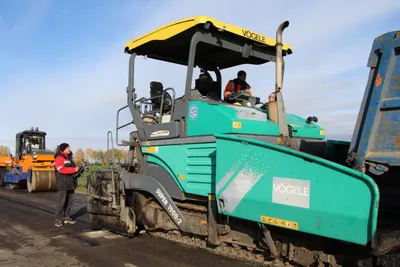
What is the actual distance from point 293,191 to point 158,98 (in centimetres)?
302

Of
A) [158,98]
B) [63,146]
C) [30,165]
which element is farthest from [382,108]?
[30,165]

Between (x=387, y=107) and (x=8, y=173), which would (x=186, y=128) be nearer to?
(x=387, y=107)

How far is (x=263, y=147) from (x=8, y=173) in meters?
16.8

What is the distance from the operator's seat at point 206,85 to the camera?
5772mm

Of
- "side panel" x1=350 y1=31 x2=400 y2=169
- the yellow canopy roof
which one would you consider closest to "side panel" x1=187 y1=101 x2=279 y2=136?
the yellow canopy roof

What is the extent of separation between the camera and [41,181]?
46.9ft

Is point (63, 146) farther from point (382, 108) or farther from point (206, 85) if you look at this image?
point (382, 108)

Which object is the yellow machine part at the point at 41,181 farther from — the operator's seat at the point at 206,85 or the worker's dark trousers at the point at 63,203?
the operator's seat at the point at 206,85

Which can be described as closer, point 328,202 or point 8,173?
point 328,202

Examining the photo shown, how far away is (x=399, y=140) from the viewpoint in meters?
3.03

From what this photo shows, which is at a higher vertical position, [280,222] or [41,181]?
[280,222]

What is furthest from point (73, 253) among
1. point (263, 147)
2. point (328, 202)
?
point (328, 202)

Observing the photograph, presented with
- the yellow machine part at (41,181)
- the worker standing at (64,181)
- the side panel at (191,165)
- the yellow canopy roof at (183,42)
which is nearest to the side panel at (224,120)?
the side panel at (191,165)

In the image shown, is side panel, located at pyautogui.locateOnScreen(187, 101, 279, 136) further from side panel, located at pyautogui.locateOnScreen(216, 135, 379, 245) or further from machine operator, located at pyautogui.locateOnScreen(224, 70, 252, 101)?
machine operator, located at pyautogui.locateOnScreen(224, 70, 252, 101)
